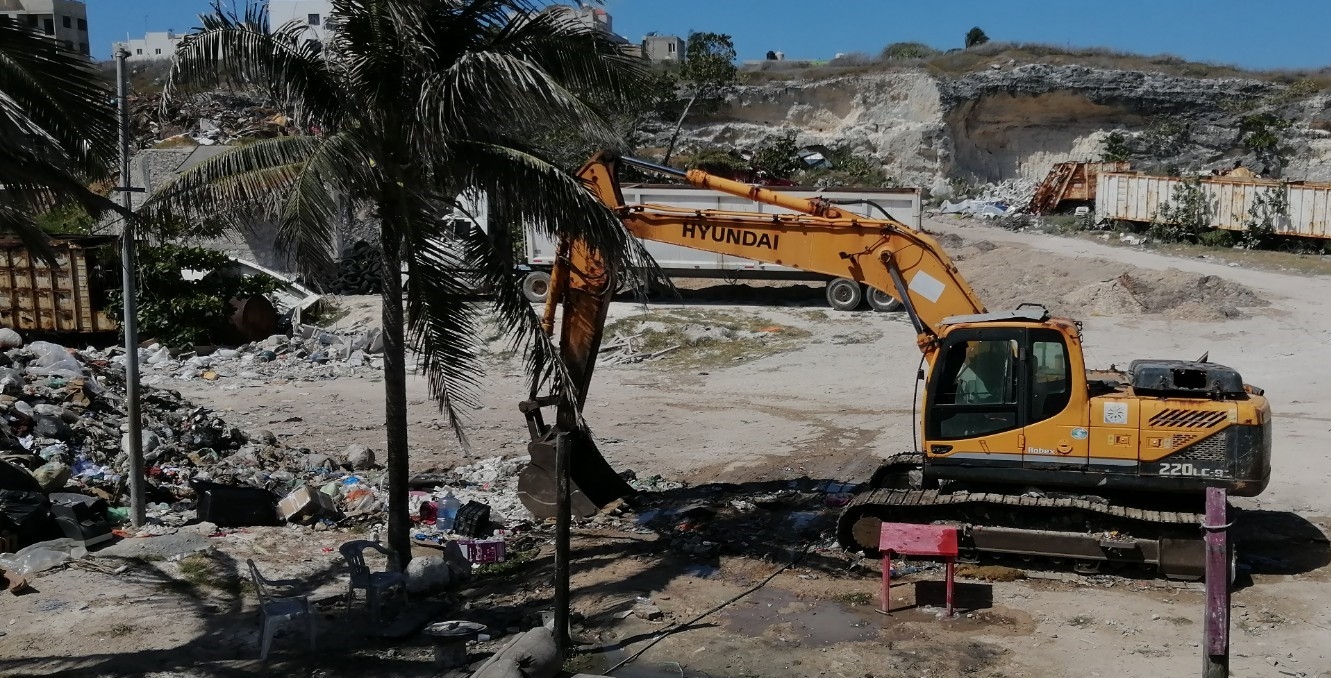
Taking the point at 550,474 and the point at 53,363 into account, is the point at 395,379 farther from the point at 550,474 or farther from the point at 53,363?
the point at 53,363

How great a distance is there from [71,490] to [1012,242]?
2641 centimetres

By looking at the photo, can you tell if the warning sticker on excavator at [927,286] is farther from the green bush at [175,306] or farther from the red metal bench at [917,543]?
the green bush at [175,306]

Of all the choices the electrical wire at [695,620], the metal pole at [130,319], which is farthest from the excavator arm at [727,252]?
the metal pole at [130,319]

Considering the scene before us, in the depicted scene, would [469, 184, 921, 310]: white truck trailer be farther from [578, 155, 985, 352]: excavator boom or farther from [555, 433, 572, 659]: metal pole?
[555, 433, 572, 659]: metal pole

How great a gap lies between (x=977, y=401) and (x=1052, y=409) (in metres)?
0.60

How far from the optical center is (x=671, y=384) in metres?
19.7

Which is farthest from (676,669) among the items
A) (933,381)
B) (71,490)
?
(71,490)

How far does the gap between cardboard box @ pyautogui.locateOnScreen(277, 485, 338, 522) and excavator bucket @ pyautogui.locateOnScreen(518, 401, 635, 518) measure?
6.36 ft

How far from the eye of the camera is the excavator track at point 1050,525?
9359 millimetres

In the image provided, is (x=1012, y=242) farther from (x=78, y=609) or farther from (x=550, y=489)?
(x=78, y=609)

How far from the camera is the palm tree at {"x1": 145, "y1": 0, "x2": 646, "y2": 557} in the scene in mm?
8180

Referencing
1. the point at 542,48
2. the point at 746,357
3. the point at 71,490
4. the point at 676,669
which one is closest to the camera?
the point at 676,669

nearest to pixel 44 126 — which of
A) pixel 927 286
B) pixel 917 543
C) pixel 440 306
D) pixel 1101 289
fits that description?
pixel 440 306

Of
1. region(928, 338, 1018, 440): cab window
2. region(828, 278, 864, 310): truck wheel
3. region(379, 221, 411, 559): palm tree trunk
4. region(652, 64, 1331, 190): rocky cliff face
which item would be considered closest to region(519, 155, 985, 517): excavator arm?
region(928, 338, 1018, 440): cab window
